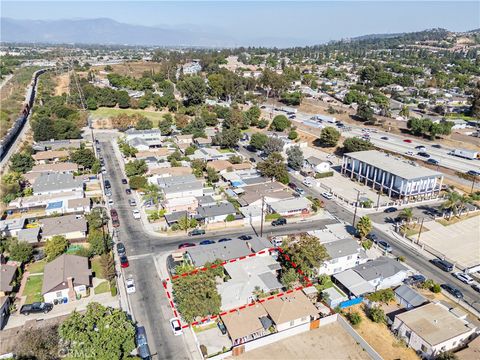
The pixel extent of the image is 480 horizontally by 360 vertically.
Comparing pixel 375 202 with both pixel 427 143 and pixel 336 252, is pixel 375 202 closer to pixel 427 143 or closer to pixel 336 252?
pixel 336 252

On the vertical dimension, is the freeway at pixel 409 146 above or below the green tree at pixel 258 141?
below

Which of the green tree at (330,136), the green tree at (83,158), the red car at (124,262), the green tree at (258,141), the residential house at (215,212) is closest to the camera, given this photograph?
the red car at (124,262)

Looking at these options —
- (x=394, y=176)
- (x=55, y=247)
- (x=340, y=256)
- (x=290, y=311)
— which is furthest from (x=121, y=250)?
(x=394, y=176)

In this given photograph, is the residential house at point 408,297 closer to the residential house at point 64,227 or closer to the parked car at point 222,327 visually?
the parked car at point 222,327

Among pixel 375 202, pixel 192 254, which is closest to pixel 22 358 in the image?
pixel 192 254

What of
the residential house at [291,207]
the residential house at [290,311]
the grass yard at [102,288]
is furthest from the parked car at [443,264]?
the grass yard at [102,288]

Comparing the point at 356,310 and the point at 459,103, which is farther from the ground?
the point at 459,103
